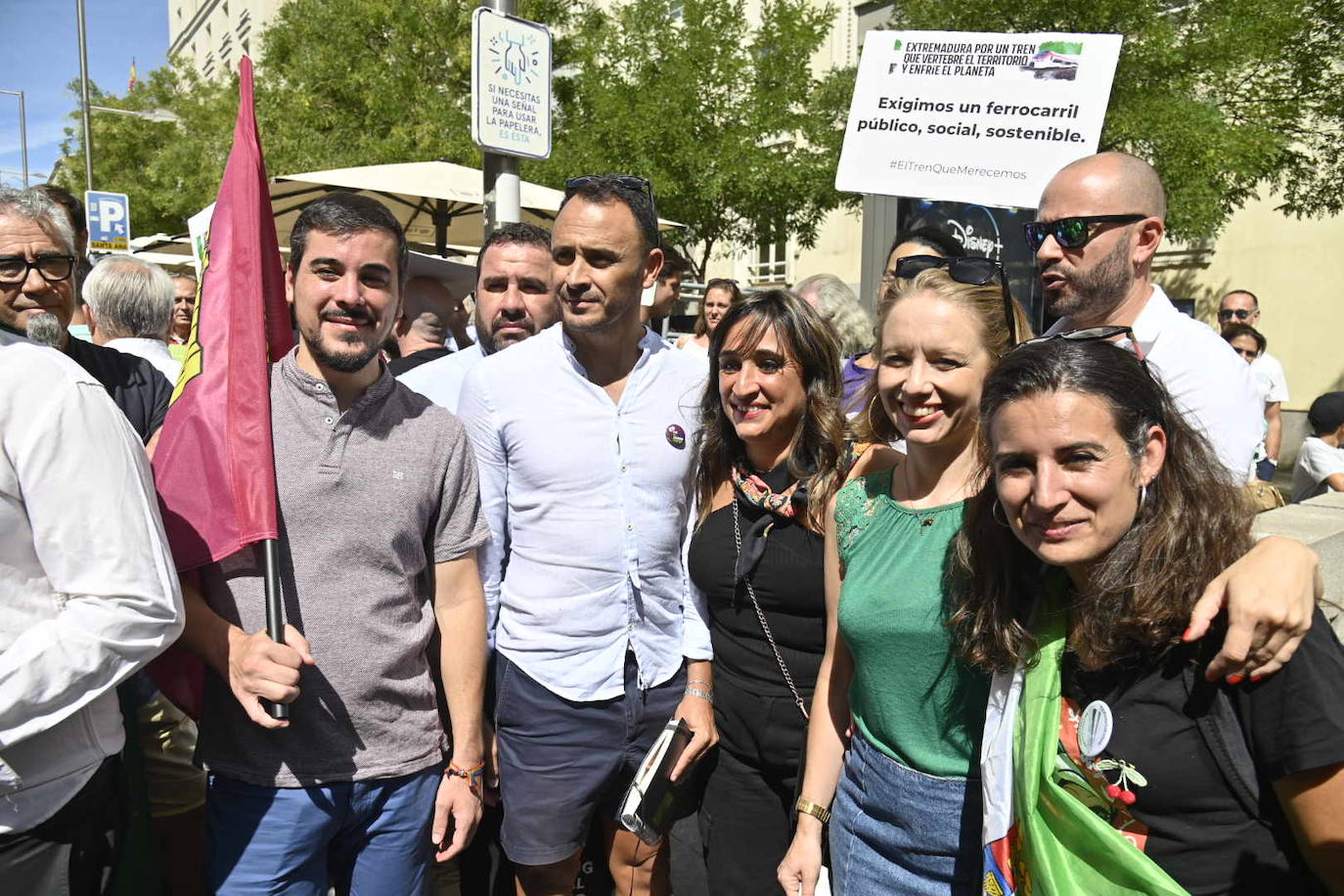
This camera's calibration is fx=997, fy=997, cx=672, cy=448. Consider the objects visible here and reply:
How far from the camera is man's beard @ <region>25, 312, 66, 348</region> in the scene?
2777mm

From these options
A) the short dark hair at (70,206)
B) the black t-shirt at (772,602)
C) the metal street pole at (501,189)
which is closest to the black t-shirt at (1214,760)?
the black t-shirt at (772,602)

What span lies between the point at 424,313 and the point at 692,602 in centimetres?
246

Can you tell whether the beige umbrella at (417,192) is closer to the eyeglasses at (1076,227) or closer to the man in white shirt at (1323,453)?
the eyeglasses at (1076,227)

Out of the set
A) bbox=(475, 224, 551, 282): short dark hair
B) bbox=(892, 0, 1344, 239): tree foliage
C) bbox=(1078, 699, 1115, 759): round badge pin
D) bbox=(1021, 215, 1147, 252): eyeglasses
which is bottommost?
bbox=(1078, 699, 1115, 759): round badge pin

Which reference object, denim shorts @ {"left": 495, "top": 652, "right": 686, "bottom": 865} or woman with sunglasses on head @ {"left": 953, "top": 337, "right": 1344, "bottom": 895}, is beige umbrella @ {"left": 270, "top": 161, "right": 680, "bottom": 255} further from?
woman with sunglasses on head @ {"left": 953, "top": 337, "right": 1344, "bottom": 895}

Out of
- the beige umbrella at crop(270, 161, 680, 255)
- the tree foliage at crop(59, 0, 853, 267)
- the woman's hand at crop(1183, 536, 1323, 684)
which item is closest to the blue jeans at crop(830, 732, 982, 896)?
the woman's hand at crop(1183, 536, 1323, 684)

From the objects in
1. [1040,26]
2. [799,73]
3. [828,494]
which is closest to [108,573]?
[828,494]

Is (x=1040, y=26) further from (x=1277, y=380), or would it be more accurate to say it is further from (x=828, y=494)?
(x=828, y=494)

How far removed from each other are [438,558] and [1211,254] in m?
19.0

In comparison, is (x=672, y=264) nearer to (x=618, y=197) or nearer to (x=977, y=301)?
(x=618, y=197)

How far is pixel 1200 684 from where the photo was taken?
165cm

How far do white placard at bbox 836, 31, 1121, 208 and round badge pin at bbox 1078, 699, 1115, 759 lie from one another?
2823mm

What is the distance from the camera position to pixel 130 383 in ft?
10.7

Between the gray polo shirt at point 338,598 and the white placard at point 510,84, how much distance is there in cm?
328
